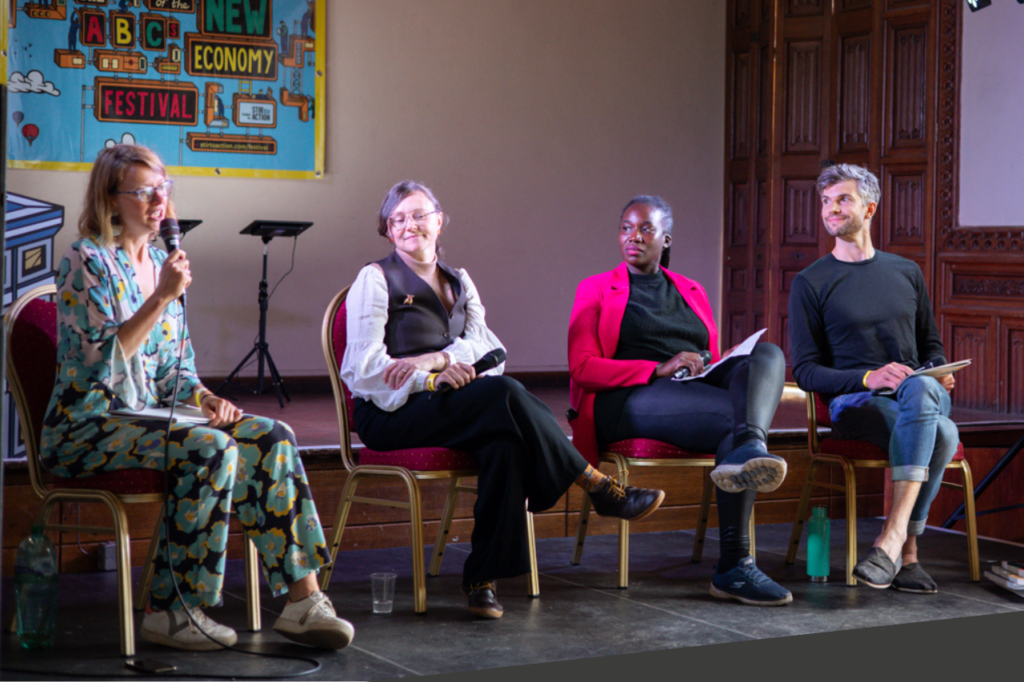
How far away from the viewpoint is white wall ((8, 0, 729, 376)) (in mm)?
6215

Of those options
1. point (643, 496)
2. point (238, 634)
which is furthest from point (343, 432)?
point (643, 496)

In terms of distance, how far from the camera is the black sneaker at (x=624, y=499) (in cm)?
279

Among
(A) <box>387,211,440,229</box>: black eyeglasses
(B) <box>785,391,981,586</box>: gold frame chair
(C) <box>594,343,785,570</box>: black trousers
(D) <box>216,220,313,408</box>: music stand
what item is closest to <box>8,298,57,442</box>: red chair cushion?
(A) <box>387,211,440,229</box>: black eyeglasses

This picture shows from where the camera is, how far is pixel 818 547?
10.5 feet

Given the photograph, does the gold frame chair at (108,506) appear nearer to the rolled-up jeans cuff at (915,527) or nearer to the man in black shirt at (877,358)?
the man in black shirt at (877,358)

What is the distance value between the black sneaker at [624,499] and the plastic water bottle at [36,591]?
1.30 m

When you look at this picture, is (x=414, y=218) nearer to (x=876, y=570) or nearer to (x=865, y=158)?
(x=876, y=570)

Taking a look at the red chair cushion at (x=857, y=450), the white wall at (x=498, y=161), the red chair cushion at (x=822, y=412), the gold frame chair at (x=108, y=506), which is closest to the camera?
the gold frame chair at (x=108, y=506)

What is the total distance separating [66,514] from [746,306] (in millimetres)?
4685

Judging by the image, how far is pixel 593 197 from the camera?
6.95 meters

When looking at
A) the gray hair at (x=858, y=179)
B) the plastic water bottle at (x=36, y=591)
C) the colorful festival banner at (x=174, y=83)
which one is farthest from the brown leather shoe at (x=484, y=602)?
the colorful festival banner at (x=174, y=83)

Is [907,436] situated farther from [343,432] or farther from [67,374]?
[67,374]

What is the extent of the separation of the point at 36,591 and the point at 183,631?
13.8 inches

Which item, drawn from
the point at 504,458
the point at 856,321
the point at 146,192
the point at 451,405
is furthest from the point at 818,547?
the point at 146,192
